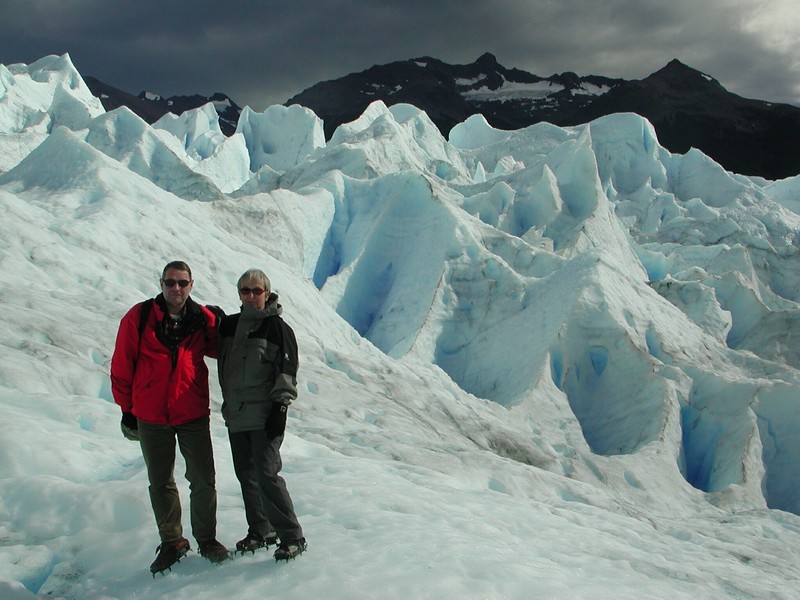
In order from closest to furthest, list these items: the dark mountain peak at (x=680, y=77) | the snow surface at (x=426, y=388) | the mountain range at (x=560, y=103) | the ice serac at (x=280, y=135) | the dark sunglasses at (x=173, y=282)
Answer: the dark sunglasses at (x=173, y=282) → the snow surface at (x=426, y=388) → the ice serac at (x=280, y=135) → the mountain range at (x=560, y=103) → the dark mountain peak at (x=680, y=77)

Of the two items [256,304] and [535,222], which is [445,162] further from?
[256,304]

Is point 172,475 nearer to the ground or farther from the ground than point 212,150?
nearer to the ground

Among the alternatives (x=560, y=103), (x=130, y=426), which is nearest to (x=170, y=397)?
(x=130, y=426)

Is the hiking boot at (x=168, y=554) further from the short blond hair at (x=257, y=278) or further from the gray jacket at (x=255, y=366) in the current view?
the short blond hair at (x=257, y=278)

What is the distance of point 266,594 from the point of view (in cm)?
326

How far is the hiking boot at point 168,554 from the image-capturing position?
347 centimetres

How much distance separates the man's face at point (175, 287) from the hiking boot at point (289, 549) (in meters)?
1.45

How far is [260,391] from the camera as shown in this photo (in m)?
3.48

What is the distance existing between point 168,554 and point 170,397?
89 cm

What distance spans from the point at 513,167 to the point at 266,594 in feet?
149

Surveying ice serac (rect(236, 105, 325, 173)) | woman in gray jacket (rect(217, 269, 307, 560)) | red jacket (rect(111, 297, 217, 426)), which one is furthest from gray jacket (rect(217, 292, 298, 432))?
ice serac (rect(236, 105, 325, 173))

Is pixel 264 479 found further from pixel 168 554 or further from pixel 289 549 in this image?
pixel 168 554

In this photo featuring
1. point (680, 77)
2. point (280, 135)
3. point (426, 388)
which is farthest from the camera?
point (680, 77)

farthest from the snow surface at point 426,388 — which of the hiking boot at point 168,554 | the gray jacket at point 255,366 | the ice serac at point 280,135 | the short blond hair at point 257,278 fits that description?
the ice serac at point 280,135
